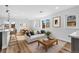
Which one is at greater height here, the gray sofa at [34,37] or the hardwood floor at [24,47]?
the gray sofa at [34,37]

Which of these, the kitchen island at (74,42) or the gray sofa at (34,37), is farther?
the gray sofa at (34,37)

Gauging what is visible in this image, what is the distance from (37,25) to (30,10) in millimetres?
336

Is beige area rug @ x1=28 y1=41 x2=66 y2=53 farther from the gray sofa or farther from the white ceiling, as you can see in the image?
the white ceiling

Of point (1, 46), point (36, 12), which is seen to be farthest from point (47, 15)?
point (1, 46)

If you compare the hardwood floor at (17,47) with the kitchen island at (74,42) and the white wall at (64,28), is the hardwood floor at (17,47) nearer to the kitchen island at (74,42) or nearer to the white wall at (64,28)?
the white wall at (64,28)

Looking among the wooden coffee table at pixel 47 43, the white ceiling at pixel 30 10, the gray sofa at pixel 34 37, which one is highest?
the white ceiling at pixel 30 10

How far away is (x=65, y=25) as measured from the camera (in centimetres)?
138

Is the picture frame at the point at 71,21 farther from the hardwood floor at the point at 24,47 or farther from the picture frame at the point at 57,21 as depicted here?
the hardwood floor at the point at 24,47

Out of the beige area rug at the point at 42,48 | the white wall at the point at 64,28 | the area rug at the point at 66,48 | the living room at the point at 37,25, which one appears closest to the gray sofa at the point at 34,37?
the living room at the point at 37,25

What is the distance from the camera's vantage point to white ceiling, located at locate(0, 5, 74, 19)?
1347 mm

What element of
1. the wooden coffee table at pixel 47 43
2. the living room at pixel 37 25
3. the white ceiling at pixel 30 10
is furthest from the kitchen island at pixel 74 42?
the white ceiling at pixel 30 10

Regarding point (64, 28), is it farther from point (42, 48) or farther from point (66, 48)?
point (42, 48)

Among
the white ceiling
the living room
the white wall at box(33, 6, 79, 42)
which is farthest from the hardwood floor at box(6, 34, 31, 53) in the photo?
the white wall at box(33, 6, 79, 42)

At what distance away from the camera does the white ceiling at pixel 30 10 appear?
1347 mm
